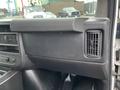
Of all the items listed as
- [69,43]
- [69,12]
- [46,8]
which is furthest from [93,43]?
[46,8]

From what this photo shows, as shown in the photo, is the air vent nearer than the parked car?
Yes

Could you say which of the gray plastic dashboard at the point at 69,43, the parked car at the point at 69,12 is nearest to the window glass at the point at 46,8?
the parked car at the point at 69,12

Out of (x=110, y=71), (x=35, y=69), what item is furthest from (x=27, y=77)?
(x=110, y=71)

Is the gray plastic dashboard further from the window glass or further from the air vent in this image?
the window glass

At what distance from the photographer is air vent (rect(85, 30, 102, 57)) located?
126 cm

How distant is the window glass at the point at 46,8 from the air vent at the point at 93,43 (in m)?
0.28

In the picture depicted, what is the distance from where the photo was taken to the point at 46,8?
5.60 feet

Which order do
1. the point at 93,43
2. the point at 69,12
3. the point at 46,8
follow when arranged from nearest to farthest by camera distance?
the point at 93,43, the point at 69,12, the point at 46,8

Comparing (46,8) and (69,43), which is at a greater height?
(46,8)

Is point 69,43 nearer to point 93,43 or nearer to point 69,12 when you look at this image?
point 93,43

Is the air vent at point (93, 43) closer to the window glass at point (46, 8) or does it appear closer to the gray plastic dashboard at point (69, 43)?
the gray plastic dashboard at point (69, 43)

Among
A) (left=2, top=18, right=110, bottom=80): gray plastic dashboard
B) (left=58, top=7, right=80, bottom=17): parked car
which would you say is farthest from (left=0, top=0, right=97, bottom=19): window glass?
(left=2, top=18, right=110, bottom=80): gray plastic dashboard

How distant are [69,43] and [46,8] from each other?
49cm

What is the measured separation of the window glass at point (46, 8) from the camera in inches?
60.5
